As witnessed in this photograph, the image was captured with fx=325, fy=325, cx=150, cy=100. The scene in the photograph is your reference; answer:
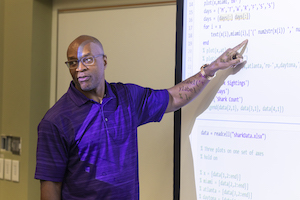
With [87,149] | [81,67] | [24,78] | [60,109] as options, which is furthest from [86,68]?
[24,78]

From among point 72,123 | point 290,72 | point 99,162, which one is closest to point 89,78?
point 72,123

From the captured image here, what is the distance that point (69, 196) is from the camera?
1333 millimetres

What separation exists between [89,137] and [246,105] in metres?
0.67

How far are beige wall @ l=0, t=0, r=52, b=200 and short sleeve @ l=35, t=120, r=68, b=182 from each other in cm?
95

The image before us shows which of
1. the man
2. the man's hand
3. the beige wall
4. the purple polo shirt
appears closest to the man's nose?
the man

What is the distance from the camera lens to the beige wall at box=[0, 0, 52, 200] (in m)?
2.15

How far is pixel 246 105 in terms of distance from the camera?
4.55 ft

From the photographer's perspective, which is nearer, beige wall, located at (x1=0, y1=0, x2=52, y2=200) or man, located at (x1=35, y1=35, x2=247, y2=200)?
man, located at (x1=35, y1=35, x2=247, y2=200)

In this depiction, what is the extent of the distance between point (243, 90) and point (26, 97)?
1445 mm

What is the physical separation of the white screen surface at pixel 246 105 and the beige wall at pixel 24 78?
3.71 ft

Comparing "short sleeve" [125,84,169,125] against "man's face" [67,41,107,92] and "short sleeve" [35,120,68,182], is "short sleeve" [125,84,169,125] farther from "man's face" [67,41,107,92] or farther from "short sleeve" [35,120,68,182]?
"short sleeve" [35,120,68,182]

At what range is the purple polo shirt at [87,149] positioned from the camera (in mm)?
1276

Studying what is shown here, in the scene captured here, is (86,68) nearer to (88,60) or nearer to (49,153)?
(88,60)

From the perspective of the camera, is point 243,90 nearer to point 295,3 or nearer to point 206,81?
point 206,81
